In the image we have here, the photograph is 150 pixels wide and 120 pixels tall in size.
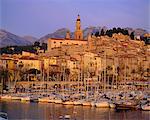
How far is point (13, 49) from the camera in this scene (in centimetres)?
2319

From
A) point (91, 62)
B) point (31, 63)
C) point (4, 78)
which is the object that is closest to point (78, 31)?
point (91, 62)

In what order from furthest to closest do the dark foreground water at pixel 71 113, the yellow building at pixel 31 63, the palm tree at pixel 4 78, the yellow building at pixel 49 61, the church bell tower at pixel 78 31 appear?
the church bell tower at pixel 78 31
the yellow building at pixel 49 61
the yellow building at pixel 31 63
the palm tree at pixel 4 78
the dark foreground water at pixel 71 113

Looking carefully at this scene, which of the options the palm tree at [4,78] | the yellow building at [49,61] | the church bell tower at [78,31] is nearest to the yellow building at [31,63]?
the yellow building at [49,61]

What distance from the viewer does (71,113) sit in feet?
23.4

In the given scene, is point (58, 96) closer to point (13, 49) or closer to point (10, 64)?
point (10, 64)

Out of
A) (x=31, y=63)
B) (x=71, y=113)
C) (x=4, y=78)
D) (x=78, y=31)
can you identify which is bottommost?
(x=71, y=113)

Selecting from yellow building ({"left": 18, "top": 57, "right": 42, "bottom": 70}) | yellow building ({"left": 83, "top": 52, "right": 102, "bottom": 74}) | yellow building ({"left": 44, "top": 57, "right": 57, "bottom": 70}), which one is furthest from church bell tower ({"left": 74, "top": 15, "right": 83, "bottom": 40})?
yellow building ({"left": 18, "top": 57, "right": 42, "bottom": 70})

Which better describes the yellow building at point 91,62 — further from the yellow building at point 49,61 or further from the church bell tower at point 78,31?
the church bell tower at point 78,31

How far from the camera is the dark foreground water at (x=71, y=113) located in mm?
6660

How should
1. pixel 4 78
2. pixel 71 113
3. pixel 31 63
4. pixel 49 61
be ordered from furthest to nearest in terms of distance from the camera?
pixel 49 61 < pixel 31 63 < pixel 4 78 < pixel 71 113

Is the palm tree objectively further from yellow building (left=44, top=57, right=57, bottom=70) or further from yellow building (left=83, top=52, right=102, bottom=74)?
yellow building (left=83, top=52, right=102, bottom=74)

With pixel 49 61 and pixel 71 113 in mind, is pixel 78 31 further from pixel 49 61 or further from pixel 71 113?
pixel 71 113

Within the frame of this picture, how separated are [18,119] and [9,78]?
7412 mm

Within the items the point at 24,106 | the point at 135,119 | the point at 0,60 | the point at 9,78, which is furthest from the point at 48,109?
the point at 0,60
